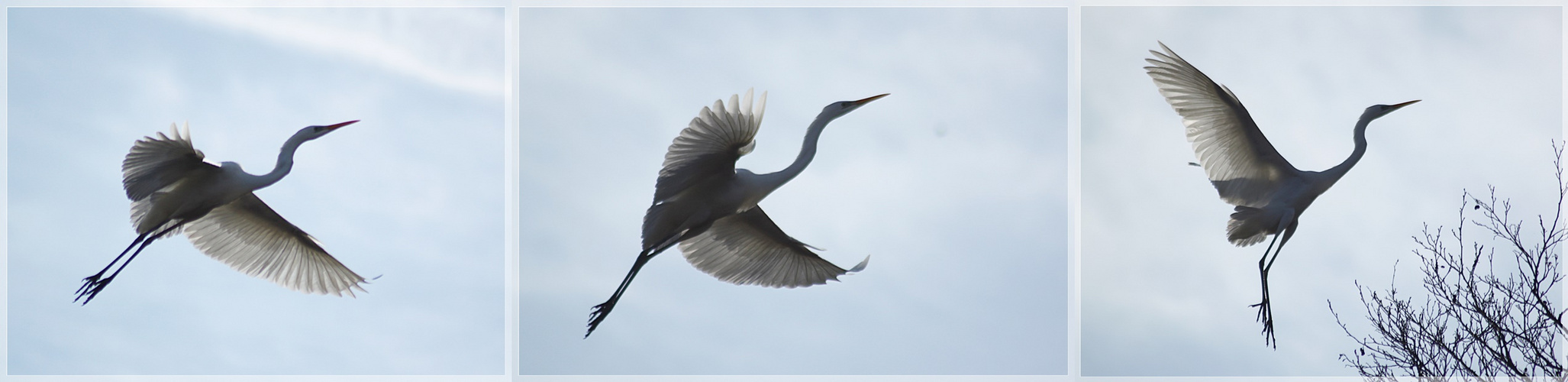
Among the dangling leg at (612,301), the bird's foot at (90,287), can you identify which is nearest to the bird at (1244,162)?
the dangling leg at (612,301)

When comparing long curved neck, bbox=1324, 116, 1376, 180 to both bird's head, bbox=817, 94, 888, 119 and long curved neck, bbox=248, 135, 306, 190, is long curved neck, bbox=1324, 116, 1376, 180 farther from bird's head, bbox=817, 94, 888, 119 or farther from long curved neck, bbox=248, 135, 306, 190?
long curved neck, bbox=248, 135, 306, 190

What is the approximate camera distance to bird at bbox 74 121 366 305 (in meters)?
3.03

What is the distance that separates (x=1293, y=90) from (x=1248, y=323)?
2.42 ft

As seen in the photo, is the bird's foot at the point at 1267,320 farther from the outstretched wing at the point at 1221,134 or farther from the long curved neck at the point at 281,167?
the long curved neck at the point at 281,167

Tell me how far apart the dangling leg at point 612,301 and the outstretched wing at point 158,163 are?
118 cm

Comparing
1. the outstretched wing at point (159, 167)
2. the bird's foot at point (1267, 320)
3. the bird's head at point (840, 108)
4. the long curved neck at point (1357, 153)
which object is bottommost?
the bird's foot at point (1267, 320)

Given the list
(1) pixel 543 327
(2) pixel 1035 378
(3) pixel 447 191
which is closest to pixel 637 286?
(1) pixel 543 327

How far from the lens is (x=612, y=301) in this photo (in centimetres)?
336

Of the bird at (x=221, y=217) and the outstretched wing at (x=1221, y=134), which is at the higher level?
the outstretched wing at (x=1221, y=134)

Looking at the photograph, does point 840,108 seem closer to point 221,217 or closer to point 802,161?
point 802,161

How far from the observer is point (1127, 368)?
3475 mm

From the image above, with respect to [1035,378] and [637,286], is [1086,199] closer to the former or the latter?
[1035,378]

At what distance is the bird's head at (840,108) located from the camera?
320 cm

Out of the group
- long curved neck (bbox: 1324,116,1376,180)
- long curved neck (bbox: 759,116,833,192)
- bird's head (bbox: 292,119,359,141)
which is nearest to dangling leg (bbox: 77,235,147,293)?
bird's head (bbox: 292,119,359,141)
